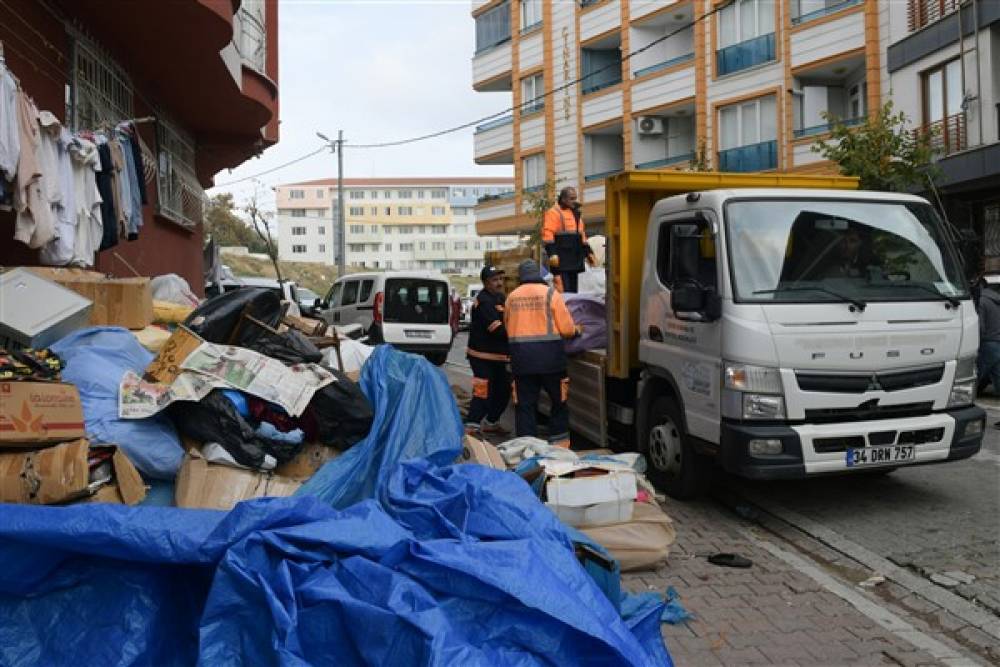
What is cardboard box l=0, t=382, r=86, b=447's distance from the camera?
3949 mm

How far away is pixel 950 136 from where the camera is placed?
18234 millimetres

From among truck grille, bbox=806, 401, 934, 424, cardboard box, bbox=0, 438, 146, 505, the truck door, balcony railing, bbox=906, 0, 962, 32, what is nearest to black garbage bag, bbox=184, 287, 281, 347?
cardboard box, bbox=0, 438, 146, 505

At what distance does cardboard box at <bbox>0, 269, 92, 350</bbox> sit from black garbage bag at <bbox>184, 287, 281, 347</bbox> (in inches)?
26.5

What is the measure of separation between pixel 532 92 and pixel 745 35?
10.2 metres

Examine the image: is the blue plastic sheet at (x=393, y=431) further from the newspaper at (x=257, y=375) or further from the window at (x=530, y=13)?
the window at (x=530, y=13)

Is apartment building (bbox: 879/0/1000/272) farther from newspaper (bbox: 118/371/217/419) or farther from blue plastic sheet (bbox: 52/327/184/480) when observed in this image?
blue plastic sheet (bbox: 52/327/184/480)

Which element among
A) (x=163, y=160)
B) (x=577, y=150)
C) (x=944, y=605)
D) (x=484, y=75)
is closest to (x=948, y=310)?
(x=944, y=605)

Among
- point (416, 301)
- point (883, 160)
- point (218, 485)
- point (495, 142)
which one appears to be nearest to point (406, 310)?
point (416, 301)

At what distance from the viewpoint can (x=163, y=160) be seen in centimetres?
1255

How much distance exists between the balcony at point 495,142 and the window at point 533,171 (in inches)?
54.3

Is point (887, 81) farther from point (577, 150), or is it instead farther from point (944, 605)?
point (944, 605)

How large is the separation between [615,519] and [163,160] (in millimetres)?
9877

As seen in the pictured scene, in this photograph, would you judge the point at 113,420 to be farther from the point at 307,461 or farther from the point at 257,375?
the point at 307,461

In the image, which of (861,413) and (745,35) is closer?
(861,413)
